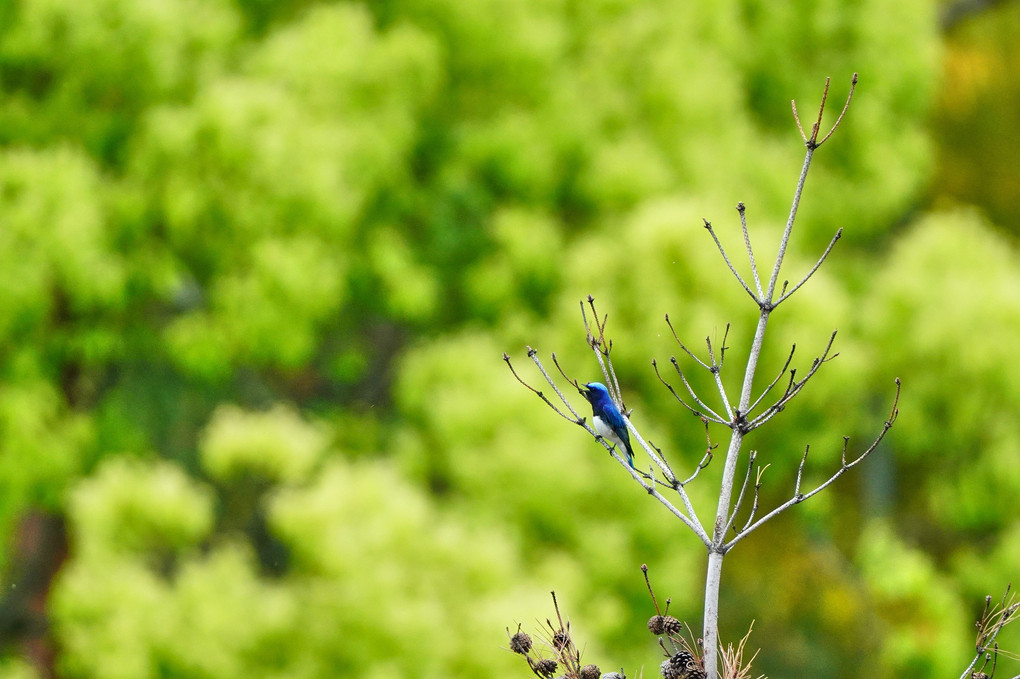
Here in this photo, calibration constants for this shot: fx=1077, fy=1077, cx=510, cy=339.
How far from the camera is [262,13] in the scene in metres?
9.41

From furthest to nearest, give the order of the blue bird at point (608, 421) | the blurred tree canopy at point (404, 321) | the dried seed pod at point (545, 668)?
the blurred tree canopy at point (404, 321)
the blue bird at point (608, 421)
the dried seed pod at point (545, 668)

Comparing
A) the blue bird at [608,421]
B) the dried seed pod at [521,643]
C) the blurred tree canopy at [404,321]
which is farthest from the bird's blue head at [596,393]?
A: the blurred tree canopy at [404,321]

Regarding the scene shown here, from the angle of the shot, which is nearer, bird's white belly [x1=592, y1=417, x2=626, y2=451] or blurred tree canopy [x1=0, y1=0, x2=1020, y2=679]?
bird's white belly [x1=592, y1=417, x2=626, y2=451]

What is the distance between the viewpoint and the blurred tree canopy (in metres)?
6.77

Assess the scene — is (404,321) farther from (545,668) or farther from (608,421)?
(545,668)

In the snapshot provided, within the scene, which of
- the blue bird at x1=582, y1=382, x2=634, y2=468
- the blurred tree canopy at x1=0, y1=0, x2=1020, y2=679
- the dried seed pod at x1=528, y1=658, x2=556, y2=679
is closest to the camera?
the dried seed pod at x1=528, y1=658, x2=556, y2=679

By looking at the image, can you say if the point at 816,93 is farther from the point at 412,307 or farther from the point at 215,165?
Result: the point at 215,165

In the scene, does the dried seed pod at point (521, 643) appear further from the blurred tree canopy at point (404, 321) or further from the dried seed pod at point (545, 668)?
the blurred tree canopy at point (404, 321)

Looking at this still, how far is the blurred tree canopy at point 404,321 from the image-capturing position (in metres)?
6.77

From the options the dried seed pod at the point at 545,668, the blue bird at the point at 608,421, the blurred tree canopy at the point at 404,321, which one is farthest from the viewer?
the blurred tree canopy at the point at 404,321

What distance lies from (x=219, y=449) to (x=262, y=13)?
13.5ft

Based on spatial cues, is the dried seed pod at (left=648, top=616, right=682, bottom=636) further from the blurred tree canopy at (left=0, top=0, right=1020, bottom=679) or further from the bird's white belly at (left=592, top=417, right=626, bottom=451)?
the blurred tree canopy at (left=0, top=0, right=1020, bottom=679)

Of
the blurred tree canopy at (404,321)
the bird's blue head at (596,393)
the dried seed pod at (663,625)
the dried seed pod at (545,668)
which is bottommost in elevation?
the dried seed pod at (545,668)

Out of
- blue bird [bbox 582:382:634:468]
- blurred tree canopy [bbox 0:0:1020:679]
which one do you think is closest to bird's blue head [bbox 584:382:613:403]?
blue bird [bbox 582:382:634:468]
